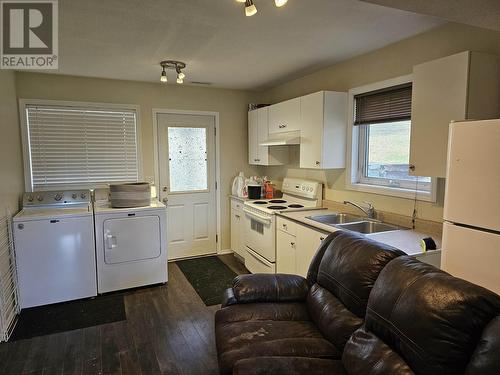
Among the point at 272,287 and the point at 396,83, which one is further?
the point at 396,83

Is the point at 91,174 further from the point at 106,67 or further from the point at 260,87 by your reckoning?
the point at 260,87

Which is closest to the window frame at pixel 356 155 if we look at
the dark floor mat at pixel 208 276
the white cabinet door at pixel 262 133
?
the white cabinet door at pixel 262 133

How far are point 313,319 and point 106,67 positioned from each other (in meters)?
3.10

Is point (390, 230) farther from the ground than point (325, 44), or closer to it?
closer to it

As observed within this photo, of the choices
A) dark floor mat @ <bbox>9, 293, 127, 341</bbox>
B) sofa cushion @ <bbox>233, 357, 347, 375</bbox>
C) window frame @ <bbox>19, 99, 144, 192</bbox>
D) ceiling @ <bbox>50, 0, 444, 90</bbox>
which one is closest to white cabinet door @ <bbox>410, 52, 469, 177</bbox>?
ceiling @ <bbox>50, 0, 444, 90</bbox>

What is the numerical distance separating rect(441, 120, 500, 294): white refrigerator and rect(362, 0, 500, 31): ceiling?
0.56 metres

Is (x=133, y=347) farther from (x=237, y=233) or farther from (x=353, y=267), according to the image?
(x=237, y=233)

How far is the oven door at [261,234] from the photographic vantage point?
3387 millimetres

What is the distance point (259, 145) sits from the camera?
14.0ft

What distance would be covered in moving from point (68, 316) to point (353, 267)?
2.63 metres

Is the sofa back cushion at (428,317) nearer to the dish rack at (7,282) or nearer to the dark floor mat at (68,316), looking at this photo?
the dark floor mat at (68,316)

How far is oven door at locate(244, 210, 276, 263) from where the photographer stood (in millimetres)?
3387

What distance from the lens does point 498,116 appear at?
203 cm

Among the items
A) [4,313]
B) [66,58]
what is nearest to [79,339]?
[4,313]
